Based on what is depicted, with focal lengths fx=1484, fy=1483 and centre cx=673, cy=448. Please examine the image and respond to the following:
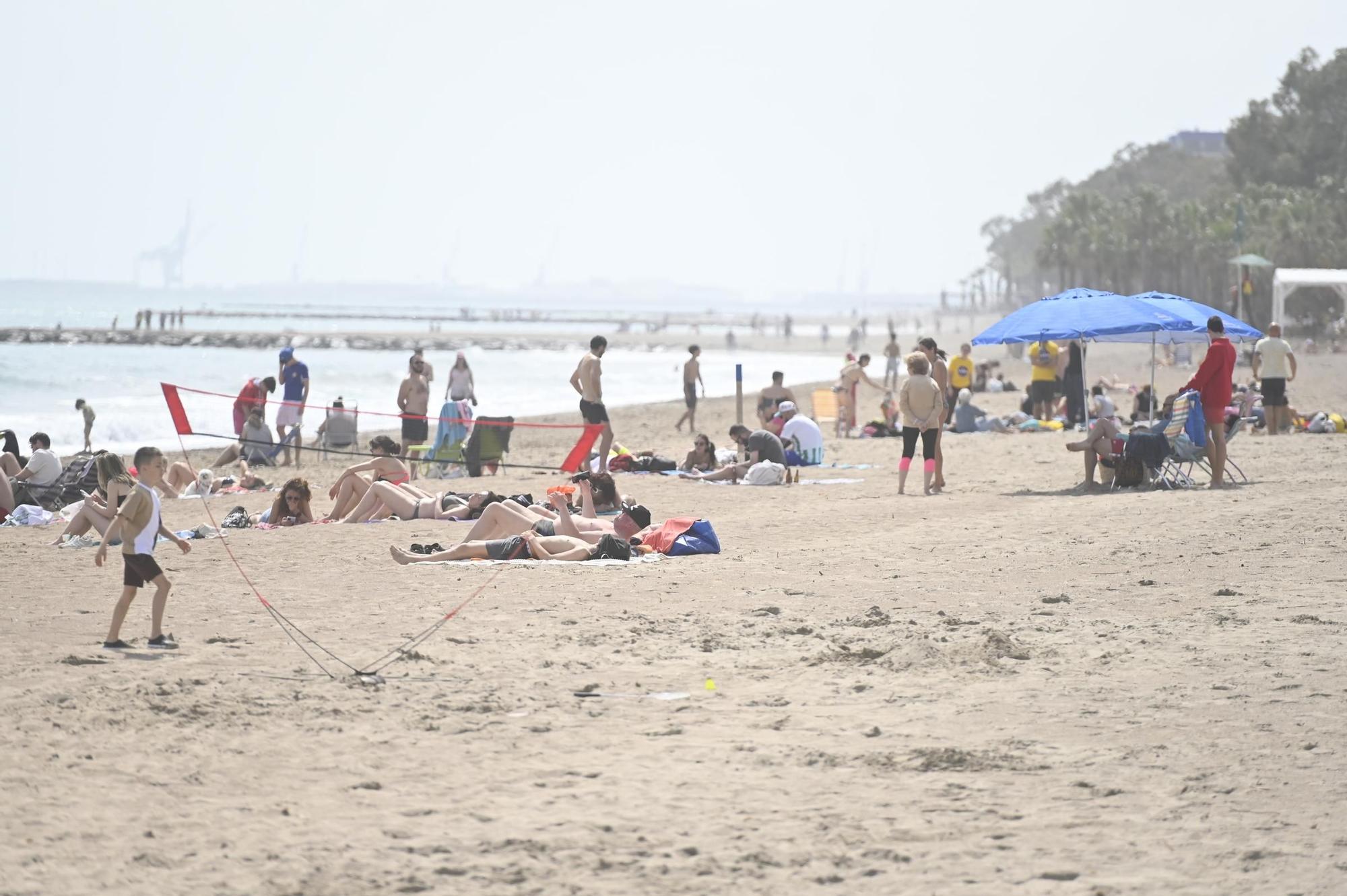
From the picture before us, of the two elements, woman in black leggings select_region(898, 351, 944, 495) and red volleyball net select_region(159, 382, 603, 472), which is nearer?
red volleyball net select_region(159, 382, 603, 472)

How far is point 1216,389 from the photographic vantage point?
13.1 metres

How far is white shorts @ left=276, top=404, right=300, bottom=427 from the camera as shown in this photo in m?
18.0

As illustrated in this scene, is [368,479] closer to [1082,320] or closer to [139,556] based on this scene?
[139,556]

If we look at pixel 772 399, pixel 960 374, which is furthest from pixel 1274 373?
pixel 772 399

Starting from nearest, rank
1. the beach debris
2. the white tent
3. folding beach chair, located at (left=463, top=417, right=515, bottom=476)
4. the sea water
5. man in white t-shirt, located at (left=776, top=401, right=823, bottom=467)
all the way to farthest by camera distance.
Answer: the beach debris → folding beach chair, located at (left=463, top=417, right=515, bottom=476) → man in white t-shirt, located at (left=776, top=401, right=823, bottom=467) → the sea water → the white tent

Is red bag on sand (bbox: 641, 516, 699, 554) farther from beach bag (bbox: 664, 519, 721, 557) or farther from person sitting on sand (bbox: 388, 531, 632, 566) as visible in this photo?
person sitting on sand (bbox: 388, 531, 632, 566)

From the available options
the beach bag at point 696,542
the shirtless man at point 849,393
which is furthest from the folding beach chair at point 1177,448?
the shirtless man at point 849,393

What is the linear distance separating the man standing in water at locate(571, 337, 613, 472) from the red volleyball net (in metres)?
0.23

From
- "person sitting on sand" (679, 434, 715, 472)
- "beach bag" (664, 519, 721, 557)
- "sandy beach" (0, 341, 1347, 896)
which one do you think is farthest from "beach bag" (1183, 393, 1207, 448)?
"beach bag" (664, 519, 721, 557)

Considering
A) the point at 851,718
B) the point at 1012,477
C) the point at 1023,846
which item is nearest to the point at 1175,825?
the point at 1023,846

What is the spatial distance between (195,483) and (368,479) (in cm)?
325

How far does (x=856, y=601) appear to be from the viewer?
28.1 ft

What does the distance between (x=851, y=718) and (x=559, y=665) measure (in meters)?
1.57

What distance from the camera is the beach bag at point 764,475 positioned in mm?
14586
